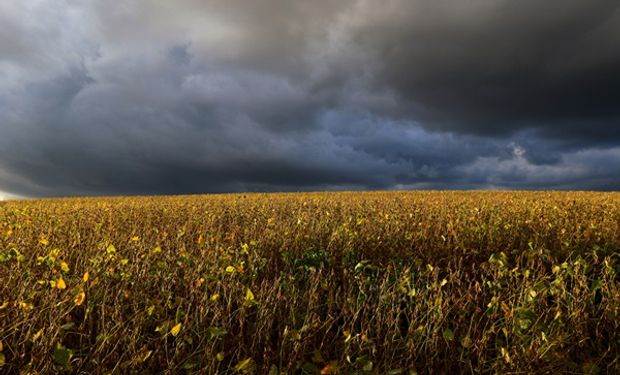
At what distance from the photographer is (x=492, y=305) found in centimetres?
386

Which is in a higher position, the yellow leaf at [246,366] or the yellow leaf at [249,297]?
the yellow leaf at [249,297]

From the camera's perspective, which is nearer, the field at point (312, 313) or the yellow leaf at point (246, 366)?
the yellow leaf at point (246, 366)

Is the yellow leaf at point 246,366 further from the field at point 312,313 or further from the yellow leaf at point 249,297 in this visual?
the yellow leaf at point 249,297

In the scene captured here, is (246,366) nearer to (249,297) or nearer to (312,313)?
(249,297)

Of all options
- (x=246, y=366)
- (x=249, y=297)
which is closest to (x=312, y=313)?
(x=249, y=297)

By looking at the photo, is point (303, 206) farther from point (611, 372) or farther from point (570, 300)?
point (611, 372)

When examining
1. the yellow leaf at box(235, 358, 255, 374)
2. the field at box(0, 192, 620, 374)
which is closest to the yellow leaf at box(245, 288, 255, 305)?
the field at box(0, 192, 620, 374)

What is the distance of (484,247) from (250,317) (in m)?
4.40

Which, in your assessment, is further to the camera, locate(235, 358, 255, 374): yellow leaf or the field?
the field

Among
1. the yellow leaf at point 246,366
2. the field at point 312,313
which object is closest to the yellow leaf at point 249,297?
the field at point 312,313

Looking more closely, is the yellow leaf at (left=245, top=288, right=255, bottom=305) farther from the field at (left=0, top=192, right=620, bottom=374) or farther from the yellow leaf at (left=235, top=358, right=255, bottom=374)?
the yellow leaf at (left=235, top=358, right=255, bottom=374)

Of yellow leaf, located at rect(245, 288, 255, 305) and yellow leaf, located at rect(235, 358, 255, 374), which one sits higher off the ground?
yellow leaf, located at rect(245, 288, 255, 305)

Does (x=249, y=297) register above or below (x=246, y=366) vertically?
above

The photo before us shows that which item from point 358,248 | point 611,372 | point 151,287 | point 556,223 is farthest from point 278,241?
point 556,223
